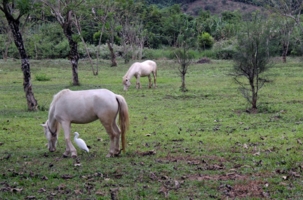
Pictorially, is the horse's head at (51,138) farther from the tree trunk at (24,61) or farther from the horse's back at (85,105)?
the tree trunk at (24,61)

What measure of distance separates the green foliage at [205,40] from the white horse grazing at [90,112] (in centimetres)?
4449

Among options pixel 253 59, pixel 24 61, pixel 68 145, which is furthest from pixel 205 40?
pixel 68 145

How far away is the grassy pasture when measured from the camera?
707 cm

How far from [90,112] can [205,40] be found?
1767 inches

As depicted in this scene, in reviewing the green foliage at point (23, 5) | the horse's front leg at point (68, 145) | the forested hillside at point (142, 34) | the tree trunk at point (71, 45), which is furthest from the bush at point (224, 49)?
the horse's front leg at point (68, 145)

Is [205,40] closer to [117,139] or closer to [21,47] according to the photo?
[21,47]

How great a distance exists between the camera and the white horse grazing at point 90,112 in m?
9.53

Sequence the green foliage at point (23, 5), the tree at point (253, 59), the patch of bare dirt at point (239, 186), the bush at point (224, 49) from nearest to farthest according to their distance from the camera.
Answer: the patch of bare dirt at point (239, 186)
the green foliage at point (23, 5)
the tree at point (253, 59)
the bush at point (224, 49)

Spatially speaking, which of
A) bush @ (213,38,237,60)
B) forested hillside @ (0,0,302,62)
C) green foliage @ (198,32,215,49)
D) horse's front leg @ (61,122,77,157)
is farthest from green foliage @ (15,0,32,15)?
green foliage @ (198,32,215,49)

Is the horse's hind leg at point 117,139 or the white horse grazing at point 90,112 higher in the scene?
the white horse grazing at point 90,112

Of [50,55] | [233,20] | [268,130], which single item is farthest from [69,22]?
[233,20]

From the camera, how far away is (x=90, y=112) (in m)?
9.70

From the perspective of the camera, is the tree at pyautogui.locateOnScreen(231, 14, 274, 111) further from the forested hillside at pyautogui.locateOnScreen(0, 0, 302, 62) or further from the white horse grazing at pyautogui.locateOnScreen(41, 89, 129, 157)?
the forested hillside at pyautogui.locateOnScreen(0, 0, 302, 62)

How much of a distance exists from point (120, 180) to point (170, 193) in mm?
1077
